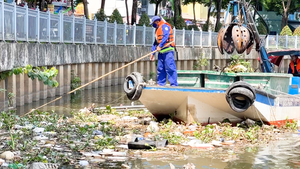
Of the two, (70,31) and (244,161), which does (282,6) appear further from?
(244,161)

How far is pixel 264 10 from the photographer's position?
66250mm

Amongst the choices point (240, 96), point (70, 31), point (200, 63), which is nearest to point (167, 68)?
point (240, 96)

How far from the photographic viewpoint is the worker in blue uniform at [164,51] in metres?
13.2

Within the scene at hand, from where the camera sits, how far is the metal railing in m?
17.0

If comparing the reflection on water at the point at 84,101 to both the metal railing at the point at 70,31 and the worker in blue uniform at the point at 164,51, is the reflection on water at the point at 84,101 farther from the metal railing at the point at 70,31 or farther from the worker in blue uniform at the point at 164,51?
the worker in blue uniform at the point at 164,51

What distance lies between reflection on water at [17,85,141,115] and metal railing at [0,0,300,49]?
1925mm

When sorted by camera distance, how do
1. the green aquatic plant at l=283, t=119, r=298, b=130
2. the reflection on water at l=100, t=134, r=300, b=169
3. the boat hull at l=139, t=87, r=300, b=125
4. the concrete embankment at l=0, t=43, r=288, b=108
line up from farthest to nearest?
the concrete embankment at l=0, t=43, r=288, b=108, the green aquatic plant at l=283, t=119, r=298, b=130, the boat hull at l=139, t=87, r=300, b=125, the reflection on water at l=100, t=134, r=300, b=169

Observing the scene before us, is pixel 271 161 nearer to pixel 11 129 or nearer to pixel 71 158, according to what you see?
pixel 71 158

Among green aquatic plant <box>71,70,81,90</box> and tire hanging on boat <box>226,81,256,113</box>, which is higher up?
tire hanging on boat <box>226,81,256,113</box>

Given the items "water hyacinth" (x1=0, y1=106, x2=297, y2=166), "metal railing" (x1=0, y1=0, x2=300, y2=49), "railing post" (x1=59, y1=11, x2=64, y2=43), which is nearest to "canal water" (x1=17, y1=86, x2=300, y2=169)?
"water hyacinth" (x1=0, y1=106, x2=297, y2=166)

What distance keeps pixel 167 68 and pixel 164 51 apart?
37 cm

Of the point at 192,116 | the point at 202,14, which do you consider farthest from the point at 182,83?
the point at 202,14

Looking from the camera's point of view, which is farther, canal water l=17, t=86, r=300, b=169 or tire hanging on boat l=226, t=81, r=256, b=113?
tire hanging on boat l=226, t=81, r=256, b=113

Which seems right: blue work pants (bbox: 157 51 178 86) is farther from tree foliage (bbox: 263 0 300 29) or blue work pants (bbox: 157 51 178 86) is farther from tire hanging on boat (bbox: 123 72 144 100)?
tree foliage (bbox: 263 0 300 29)
